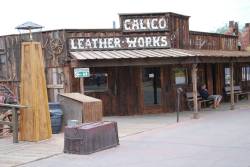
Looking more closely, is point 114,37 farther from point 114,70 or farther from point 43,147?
point 43,147

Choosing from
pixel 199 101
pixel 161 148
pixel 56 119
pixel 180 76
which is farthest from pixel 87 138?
pixel 199 101

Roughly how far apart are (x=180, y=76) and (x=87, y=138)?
11.6m

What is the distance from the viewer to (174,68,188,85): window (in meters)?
22.1

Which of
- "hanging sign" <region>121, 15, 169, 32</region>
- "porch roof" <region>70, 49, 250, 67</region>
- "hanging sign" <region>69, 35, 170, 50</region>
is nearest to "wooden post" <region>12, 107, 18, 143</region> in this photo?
"porch roof" <region>70, 49, 250, 67</region>

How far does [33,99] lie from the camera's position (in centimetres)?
1348

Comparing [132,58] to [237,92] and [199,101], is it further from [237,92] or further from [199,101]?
[237,92]

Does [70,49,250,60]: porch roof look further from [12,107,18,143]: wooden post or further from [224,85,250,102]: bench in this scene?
[224,85,250,102]: bench

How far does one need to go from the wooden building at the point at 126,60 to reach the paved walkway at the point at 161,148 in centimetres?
293

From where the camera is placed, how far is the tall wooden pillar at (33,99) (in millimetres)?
13430

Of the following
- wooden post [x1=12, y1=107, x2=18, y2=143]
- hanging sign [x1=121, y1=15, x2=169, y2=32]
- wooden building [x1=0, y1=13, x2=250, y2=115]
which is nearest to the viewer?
wooden post [x1=12, y1=107, x2=18, y2=143]

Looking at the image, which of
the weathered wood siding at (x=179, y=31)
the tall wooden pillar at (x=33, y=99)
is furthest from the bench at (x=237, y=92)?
the tall wooden pillar at (x=33, y=99)

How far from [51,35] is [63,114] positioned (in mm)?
5446

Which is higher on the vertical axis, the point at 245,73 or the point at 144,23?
the point at 144,23

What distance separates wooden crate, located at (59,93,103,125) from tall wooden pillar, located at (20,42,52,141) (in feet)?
4.06
